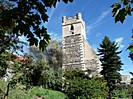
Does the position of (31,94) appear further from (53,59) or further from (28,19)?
(28,19)

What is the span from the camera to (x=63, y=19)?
4756cm

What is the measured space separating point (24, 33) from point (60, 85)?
A: 104 ft

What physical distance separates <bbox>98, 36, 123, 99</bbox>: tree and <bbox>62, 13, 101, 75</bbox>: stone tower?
5.05m

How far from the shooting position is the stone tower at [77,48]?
41906mm

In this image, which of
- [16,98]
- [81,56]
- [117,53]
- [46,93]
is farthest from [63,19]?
[16,98]

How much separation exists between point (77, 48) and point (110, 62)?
322 inches

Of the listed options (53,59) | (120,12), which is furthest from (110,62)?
(120,12)

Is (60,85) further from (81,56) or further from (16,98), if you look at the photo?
(16,98)

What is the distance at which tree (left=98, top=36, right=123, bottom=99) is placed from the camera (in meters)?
35.0

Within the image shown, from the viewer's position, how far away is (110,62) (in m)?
36.2

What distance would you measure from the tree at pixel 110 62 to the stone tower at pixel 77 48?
5.05 m

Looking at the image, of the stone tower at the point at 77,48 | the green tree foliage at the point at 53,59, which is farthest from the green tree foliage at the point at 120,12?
the stone tower at the point at 77,48

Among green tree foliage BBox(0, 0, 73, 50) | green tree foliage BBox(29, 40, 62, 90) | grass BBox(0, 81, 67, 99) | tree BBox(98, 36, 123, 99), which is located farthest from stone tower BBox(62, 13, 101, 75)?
green tree foliage BBox(0, 0, 73, 50)

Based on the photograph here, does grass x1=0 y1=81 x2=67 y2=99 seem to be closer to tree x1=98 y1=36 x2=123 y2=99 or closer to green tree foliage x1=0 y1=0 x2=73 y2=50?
tree x1=98 y1=36 x2=123 y2=99
